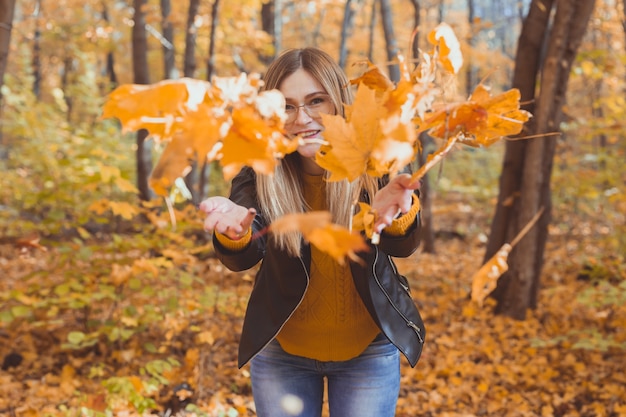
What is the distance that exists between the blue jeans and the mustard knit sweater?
4cm

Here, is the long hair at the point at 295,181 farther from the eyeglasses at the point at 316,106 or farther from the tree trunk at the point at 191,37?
the tree trunk at the point at 191,37

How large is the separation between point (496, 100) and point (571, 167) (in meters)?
9.09

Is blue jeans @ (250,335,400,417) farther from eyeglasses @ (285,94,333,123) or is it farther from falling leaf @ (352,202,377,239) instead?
falling leaf @ (352,202,377,239)

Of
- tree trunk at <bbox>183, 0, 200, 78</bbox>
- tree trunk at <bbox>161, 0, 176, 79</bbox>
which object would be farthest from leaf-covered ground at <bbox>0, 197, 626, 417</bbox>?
tree trunk at <bbox>161, 0, 176, 79</bbox>

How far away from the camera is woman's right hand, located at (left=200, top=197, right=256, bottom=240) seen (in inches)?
45.1

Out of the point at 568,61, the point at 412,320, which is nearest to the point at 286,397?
the point at 412,320

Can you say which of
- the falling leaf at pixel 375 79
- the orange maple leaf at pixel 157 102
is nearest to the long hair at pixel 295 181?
the falling leaf at pixel 375 79

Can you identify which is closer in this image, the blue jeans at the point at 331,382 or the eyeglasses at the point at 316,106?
the eyeglasses at the point at 316,106

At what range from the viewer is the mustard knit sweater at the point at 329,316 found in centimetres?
170

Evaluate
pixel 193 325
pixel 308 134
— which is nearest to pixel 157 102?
pixel 308 134

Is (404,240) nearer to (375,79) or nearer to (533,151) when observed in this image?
(375,79)

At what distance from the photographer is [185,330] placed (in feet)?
13.7

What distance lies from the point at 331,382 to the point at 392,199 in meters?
1.03

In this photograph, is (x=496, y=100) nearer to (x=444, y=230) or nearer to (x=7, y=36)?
(x=7, y=36)
